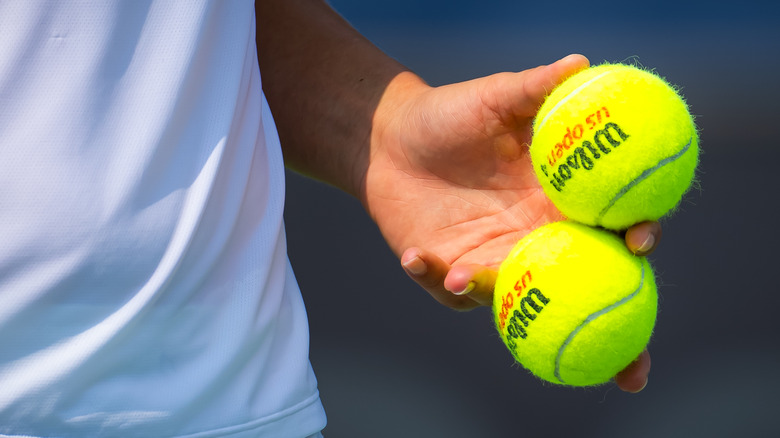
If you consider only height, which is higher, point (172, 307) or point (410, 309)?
point (172, 307)

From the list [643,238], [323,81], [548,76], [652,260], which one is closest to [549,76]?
[548,76]

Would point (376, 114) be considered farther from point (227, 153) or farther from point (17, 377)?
point (17, 377)

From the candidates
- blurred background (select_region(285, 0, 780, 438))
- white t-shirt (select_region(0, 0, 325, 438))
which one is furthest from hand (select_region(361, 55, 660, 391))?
blurred background (select_region(285, 0, 780, 438))

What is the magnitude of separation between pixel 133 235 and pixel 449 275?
0.37 m

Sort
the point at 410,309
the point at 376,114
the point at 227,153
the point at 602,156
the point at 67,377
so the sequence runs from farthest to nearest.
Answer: the point at 410,309 < the point at 376,114 < the point at 602,156 < the point at 227,153 < the point at 67,377

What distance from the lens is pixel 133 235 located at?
2.25 ft

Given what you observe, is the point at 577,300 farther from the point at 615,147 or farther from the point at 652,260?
the point at 652,260

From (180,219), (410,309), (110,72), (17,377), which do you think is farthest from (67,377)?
(410,309)

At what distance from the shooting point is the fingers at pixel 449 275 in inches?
34.7

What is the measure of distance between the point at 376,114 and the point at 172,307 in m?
0.49

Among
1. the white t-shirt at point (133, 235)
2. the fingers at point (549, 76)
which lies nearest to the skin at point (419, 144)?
the fingers at point (549, 76)

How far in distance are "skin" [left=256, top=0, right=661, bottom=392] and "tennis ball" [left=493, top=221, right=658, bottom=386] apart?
0.12 feet

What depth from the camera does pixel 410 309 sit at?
8.80 feet

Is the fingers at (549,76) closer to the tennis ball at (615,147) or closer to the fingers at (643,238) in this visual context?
the tennis ball at (615,147)
